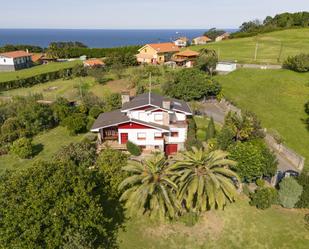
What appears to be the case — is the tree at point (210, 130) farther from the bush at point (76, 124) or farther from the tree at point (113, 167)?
the bush at point (76, 124)

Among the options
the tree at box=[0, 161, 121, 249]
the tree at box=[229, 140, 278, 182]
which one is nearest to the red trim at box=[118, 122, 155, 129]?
the tree at box=[229, 140, 278, 182]

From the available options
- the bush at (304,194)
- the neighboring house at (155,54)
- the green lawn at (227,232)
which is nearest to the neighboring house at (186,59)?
the neighboring house at (155,54)

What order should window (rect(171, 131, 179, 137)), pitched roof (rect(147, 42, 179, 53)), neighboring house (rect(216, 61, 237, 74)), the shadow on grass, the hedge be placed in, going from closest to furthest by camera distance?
window (rect(171, 131, 179, 137)) → the shadow on grass → the hedge → neighboring house (rect(216, 61, 237, 74)) → pitched roof (rect(147, 42, 179, 53))

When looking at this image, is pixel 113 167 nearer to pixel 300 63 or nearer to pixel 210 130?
pixel 210 130

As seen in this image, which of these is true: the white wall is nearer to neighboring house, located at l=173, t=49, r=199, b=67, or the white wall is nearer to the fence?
neighboring house, located at l=173, t=49, r=199, b=67

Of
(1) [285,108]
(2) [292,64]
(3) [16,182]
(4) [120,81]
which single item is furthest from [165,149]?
(2) [292,64]

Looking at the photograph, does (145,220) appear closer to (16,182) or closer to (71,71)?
(16,182)
